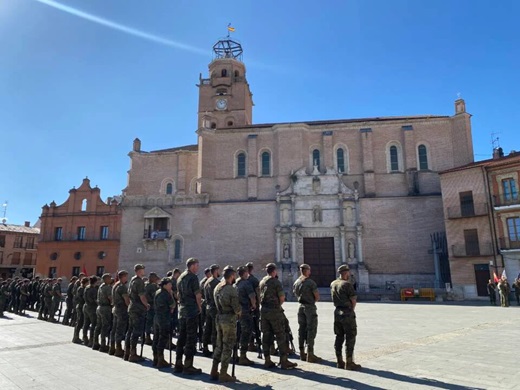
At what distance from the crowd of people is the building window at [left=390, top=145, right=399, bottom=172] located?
2884 cm

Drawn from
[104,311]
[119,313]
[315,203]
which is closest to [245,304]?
[119,313]

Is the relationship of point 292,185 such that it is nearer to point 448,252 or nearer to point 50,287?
point 448,252

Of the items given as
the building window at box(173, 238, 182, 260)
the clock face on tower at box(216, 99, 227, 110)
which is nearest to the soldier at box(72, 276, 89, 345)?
the building window at box(173, 238, 182, 260)

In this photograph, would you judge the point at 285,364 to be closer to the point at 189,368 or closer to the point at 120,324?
the point at 189,368

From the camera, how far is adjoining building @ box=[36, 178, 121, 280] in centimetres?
3969

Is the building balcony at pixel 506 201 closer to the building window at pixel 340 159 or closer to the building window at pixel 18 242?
the building window at pixel 340 159

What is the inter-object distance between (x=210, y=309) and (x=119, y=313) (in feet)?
7.09

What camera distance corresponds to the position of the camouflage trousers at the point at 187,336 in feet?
24.1

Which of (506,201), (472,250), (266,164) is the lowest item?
(472,250)

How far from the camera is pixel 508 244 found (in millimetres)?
26047

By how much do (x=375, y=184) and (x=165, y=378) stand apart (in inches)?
1200

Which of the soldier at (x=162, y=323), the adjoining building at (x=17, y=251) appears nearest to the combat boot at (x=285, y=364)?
the soldier at (x=162, y=323)

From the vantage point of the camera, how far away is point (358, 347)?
953 cm

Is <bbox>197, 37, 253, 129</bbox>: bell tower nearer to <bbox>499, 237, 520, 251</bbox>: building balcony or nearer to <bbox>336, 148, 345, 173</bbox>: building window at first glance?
<bbox>336, 148, 345, 173</bbox>: building window
